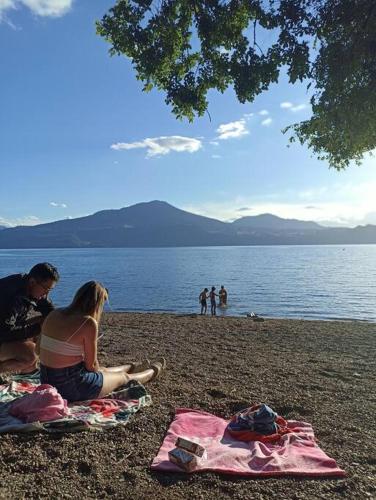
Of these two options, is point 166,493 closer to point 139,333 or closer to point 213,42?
point 213,42

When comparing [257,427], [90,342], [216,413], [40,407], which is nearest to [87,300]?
[90,342]

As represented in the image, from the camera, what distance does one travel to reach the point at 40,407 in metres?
4.95

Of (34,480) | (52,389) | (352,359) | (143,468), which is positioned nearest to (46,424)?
(52,389)

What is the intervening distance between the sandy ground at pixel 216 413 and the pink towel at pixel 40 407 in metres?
0.30

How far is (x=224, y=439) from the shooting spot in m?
4.88

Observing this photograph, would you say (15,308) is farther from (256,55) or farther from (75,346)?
(256,55)

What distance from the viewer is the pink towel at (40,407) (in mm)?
4895

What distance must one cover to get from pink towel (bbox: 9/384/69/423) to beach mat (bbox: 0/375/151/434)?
7 cm

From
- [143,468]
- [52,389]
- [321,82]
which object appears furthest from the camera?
[321,82]

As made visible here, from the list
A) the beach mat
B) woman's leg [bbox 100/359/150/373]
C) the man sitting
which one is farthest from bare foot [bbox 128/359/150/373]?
the man sitting

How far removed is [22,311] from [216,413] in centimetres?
291

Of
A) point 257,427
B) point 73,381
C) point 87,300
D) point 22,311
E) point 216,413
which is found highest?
point 87,300

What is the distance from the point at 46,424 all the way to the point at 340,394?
4.46 metres

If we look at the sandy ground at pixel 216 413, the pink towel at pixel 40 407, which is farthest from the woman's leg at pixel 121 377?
the pink towel at pixel 40 407
